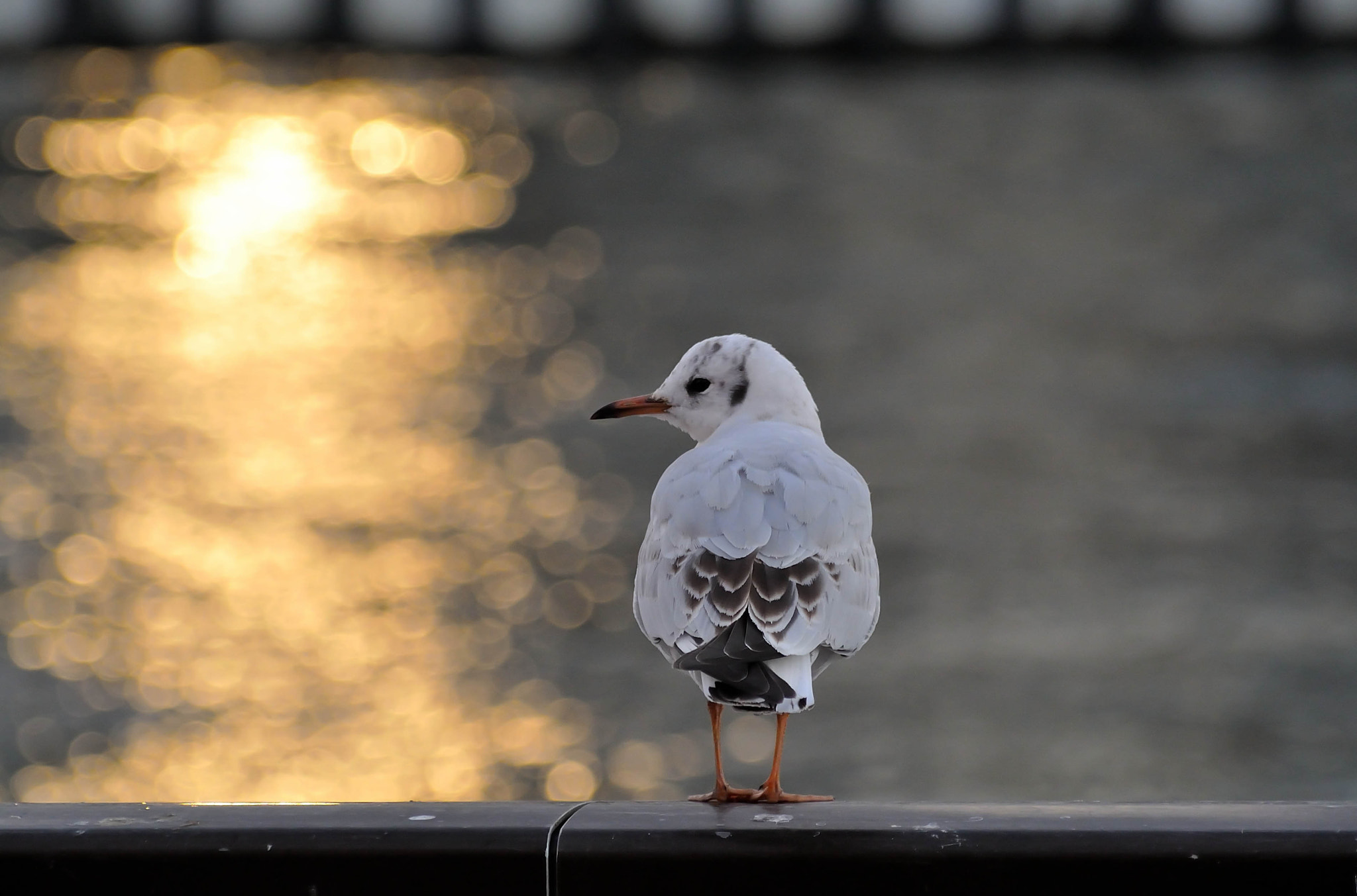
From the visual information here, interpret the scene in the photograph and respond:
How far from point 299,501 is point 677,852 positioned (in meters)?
11.6

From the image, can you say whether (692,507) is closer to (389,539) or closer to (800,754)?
(800,754)

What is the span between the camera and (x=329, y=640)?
1071 centimetres

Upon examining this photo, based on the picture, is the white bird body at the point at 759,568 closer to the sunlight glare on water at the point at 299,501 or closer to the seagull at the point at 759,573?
the seagull at the point at 759,573

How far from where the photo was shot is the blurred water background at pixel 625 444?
31.0 feet

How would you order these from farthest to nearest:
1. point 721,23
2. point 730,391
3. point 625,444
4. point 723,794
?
point 721,23, point 625,444, point 730,391, point 723,794

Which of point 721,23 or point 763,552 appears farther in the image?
point 721,23

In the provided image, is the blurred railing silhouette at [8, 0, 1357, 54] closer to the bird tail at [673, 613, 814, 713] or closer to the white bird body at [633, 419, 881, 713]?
the white bird body at [633, 419, 881, 713]

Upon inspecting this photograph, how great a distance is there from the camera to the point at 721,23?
152ft

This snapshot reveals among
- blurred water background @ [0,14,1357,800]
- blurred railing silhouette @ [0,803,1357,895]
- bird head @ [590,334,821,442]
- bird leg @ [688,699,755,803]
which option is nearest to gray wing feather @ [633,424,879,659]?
bird leg @ [688,699,755,803]

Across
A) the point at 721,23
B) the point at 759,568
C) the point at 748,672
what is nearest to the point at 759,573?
the point at 759,568

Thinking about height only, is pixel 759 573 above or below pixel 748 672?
above

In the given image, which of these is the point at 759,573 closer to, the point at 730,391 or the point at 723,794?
the point at 723,794

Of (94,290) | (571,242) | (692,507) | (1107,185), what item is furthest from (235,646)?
(1107,185)

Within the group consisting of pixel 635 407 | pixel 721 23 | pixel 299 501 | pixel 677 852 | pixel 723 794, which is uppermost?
pixel 721 23
